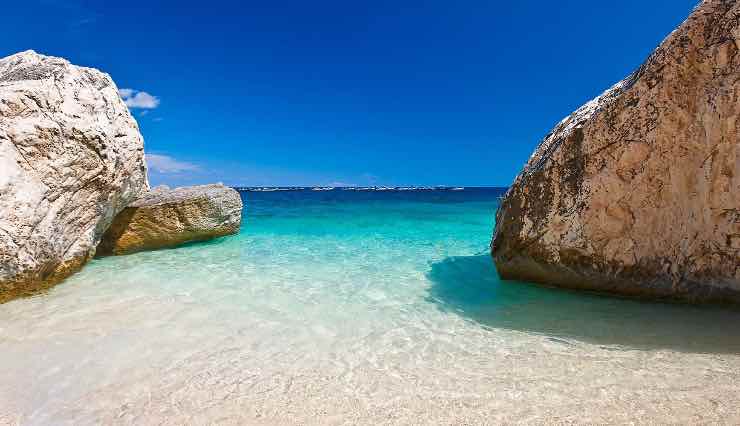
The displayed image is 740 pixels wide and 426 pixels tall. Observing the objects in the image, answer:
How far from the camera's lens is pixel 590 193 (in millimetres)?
4492

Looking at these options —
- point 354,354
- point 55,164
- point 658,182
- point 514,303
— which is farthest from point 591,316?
point 55,164

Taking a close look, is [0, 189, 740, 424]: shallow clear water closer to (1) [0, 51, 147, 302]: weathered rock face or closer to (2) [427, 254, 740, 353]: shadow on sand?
(2) [427, 254, 740, 353]: shadow on sand

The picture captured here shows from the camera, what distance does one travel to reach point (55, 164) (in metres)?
5.09

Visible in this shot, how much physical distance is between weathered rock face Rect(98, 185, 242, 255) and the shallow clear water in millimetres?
2206

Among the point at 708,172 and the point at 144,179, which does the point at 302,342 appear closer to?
the point at 708,172

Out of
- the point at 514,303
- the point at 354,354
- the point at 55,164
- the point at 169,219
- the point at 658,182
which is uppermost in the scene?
the point at 55,164

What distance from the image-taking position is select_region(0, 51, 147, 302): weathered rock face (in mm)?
4594

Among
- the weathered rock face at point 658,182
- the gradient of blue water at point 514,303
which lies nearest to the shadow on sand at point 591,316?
the gradient of blue water at point 514,303

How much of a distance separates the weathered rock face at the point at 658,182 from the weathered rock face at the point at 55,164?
634 cm

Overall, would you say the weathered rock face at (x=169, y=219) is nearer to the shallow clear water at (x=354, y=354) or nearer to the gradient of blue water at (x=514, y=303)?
the gradient of blue water at (x=514, y=303)

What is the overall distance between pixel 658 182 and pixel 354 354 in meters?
3.74

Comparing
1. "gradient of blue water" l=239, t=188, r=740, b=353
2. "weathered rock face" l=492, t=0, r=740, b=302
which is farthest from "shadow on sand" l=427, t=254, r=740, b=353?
"weathered rock face" l=492, t=0, r=740, b=302

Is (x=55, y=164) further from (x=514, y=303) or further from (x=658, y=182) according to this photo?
(x=658, y=182)

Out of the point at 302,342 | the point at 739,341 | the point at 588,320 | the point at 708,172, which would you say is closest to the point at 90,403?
the point at 302,342
